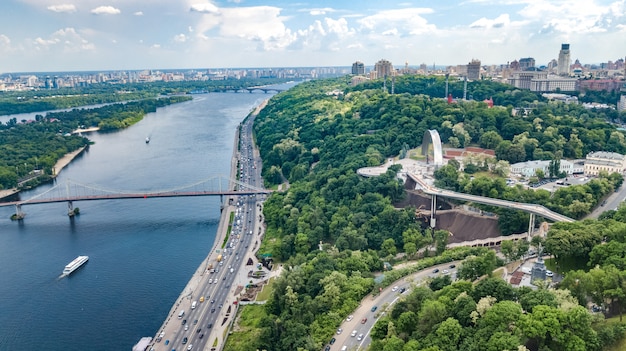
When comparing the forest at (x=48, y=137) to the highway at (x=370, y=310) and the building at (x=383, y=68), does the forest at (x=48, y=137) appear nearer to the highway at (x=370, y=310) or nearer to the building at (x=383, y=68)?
the highway at (x=370, y=310)

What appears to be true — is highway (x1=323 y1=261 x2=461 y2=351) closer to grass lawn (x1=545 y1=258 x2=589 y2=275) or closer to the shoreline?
grass lawn (x1=545 y1=258 x2=589 y2=275)

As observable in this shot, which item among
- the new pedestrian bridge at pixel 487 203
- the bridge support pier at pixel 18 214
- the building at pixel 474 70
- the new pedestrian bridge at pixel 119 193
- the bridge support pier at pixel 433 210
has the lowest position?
the bridge support pier at pixel 18 214

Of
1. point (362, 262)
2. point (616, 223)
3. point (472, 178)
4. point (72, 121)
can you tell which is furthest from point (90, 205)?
point (72, 121)

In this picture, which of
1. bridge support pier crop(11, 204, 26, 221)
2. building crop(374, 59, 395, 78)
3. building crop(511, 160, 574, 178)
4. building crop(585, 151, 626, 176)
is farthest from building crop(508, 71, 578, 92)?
bridge support pier crop(11, 204, 26, 221)

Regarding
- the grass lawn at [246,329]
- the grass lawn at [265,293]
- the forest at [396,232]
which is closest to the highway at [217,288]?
the grass lawn at [246,329]

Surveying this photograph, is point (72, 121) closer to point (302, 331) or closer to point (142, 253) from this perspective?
point (142, 253)

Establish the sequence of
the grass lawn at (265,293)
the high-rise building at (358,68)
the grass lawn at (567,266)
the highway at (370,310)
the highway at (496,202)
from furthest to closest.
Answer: the high-rise building at (358,68)
the highway at (496,202)
the grass lawn at (265,293)
the grass lawn at (567,266)
the highway at (370,310)

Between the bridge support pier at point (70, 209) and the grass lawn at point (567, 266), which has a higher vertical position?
the grass lawn at point (567, 266)

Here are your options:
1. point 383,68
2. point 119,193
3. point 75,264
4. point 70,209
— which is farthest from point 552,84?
point 75,264
